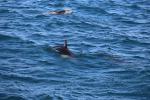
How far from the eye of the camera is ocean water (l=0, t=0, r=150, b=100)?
55.5 feet

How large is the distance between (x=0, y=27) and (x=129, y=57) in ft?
25.7

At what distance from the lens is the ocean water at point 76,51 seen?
1691cm

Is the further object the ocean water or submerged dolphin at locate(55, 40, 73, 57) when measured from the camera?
submerged dolphin at locate(55, 40, 73, 57)

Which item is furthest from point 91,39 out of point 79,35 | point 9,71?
point 9,71

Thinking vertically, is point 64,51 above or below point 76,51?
above

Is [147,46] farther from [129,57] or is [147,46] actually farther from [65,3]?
[65,3]

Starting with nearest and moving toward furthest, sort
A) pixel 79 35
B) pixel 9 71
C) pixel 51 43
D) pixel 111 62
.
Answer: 1. pixel 9 71
2. pixel 111 62
3. pixel 51 43
4. pixel 79 35

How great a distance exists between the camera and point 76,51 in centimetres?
2125

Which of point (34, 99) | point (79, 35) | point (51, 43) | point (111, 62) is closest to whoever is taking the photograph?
point (34, 99)

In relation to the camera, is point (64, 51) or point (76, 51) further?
point (76, 51)

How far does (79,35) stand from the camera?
23969 millimetres

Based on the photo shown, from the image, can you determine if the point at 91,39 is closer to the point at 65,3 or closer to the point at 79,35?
the point at 79,35

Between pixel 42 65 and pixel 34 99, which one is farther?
pixel 42 65

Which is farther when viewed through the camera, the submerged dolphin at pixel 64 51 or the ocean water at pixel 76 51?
the submerged dolphin at pixel 64 51
